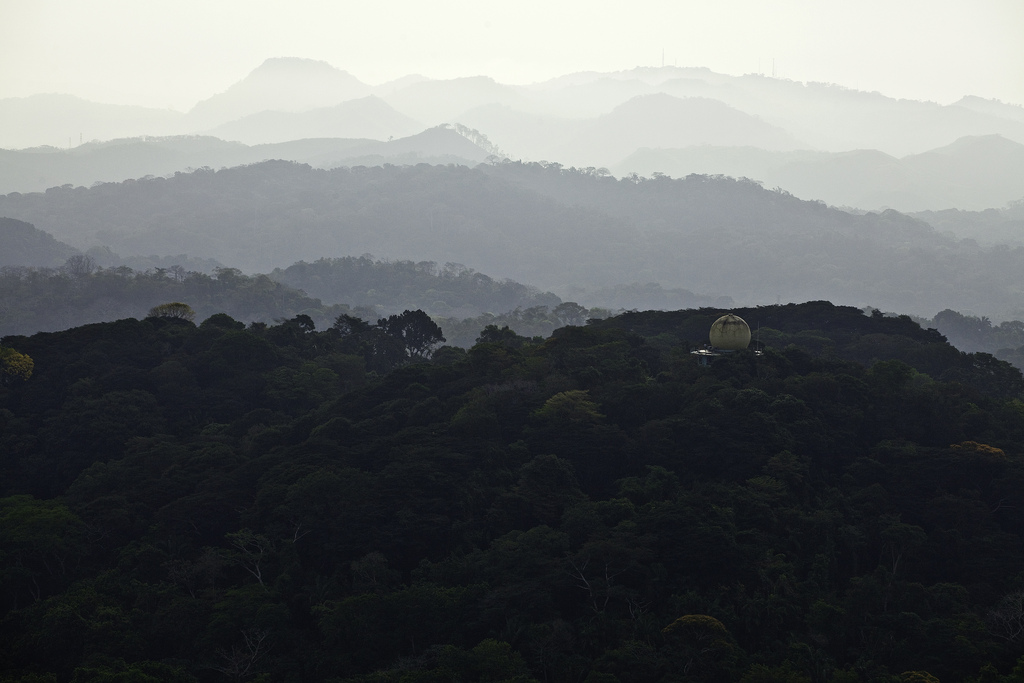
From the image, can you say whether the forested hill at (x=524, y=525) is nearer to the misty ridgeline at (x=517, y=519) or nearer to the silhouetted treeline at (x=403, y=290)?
the misty ridgeline at (x=517, y=519)

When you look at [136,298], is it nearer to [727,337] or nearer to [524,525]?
[727,337]

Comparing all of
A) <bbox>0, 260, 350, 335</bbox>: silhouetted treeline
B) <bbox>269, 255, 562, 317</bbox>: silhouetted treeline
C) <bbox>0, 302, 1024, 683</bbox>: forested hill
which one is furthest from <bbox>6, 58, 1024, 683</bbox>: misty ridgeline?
<bbox>269, 255, 562, 317</bbox>: silhouetted treeline

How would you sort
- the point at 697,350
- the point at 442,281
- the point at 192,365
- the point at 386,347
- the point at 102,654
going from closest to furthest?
the point at 102,654 → the point at 697,350 → the point at 192,365 → the point at 386,347 → the point at 442,281

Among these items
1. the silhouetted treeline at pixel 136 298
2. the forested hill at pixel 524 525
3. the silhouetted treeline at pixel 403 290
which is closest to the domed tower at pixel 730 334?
the forested hill at pixel 524 525

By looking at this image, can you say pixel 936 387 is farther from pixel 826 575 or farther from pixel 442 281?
pixel 442 281

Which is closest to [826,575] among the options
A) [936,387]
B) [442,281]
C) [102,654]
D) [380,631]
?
[380,631]

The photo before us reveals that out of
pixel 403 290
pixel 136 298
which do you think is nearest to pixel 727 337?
pixel 136 298
